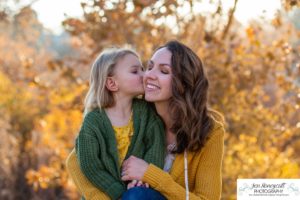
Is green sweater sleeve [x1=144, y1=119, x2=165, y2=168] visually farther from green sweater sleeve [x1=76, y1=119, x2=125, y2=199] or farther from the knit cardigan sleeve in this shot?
green sweater sleeve [x1=76, y1=119, x2=125, y2=199]

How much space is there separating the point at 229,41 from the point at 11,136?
5200mm

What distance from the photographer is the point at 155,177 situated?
3.51 metres

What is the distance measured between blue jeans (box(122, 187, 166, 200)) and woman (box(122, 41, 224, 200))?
5.0 inches

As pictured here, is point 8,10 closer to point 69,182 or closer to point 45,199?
point 69,182

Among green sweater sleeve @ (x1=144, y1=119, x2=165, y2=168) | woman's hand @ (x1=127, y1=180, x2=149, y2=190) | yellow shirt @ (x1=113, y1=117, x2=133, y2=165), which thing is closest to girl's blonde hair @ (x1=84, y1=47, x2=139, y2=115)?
yellow shirt @ (x1=113, y1=117, x2=133, y2=165)

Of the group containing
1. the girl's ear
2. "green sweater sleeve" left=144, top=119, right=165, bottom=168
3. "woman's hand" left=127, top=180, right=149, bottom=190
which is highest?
the girl's ear

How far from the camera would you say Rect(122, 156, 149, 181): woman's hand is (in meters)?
3.51

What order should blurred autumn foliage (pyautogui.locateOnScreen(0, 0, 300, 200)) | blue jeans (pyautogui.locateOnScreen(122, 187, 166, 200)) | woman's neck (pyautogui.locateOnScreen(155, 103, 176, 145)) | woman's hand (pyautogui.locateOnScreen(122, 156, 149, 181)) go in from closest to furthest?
blue jeans (pyautogui.locateOnScreen(122, 187, 166, 200)) < woman's hand (pyautogui.locateOnScreen(122, 156, 149, 181)) < woman's neck (pyautogui.locateOnScreen(155, 103, 176, 145)) < blurred autumn foliage (pyautogui.locateOnScreen(0, 0, 300, 200))

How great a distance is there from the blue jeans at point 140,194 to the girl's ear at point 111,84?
609 mm

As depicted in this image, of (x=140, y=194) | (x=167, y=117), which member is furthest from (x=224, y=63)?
(x=140, y=194)

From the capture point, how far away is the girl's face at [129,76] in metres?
3.77

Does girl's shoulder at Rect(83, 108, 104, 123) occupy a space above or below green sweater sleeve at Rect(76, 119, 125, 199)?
above

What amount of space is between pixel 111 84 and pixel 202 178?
2.31 feet

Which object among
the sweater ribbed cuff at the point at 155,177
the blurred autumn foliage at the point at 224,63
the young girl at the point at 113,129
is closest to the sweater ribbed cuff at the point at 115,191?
the young girl at the point at 113,129
